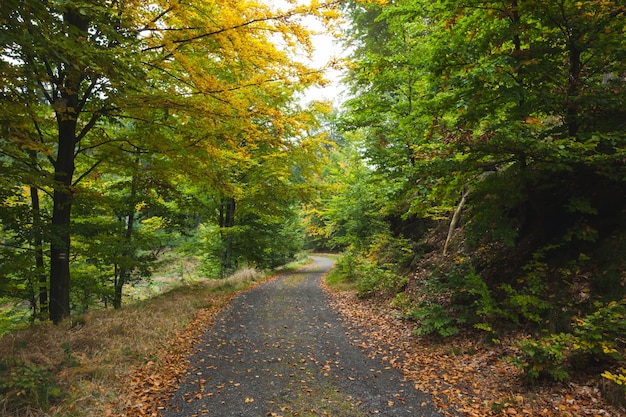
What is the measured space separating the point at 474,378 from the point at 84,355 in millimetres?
6445

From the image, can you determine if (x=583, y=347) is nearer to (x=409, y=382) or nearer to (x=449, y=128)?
(x=409, y=382)

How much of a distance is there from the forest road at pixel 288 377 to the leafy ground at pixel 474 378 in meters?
0.38

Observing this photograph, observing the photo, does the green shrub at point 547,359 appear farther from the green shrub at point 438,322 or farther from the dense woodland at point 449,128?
the green shrub at point 438,322

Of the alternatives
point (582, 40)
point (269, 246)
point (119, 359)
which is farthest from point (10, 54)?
point (269, 246)

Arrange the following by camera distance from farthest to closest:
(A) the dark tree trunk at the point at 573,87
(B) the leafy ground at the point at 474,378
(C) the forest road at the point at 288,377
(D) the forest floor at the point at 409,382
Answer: (A) the dark tree trunk at the point at 573,87 → (C) the forest road at the point at 288,377 → (D) the forest floor at the point at 409,382 → (B) the leafy ground at the point at 474,378

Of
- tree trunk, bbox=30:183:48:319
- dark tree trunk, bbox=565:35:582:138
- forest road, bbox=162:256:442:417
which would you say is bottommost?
forest road, bbox=162:256:442:417

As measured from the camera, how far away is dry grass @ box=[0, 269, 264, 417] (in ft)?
13.5

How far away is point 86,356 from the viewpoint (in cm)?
552

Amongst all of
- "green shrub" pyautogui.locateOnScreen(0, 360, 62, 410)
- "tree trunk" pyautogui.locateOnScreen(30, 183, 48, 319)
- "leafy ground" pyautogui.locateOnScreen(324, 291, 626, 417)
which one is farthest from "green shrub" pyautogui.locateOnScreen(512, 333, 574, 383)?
"tree trunk" pyautogui.locateOnScreen(30, 183, 48, 319)

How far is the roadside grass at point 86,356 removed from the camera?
4094mm

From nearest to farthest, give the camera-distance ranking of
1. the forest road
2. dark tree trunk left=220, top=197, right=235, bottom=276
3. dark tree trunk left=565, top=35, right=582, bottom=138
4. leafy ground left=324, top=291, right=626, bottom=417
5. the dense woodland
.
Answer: leafy ground left=324, top=291, right=626, bottom=417, the forest road, the dense woodland, dark tree trunk left=565, top=35, right=582, bottom=138, dark tree trunk left=220, top=197, right=235, bottom=276

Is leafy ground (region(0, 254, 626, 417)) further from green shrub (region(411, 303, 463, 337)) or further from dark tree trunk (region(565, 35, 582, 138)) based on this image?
dark tree trunk (region(565, 35, 582, 138))

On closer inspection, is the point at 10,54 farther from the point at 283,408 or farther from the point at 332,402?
the point at 332,402

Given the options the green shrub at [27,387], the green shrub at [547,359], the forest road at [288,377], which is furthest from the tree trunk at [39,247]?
the green shrub at [547,359]
